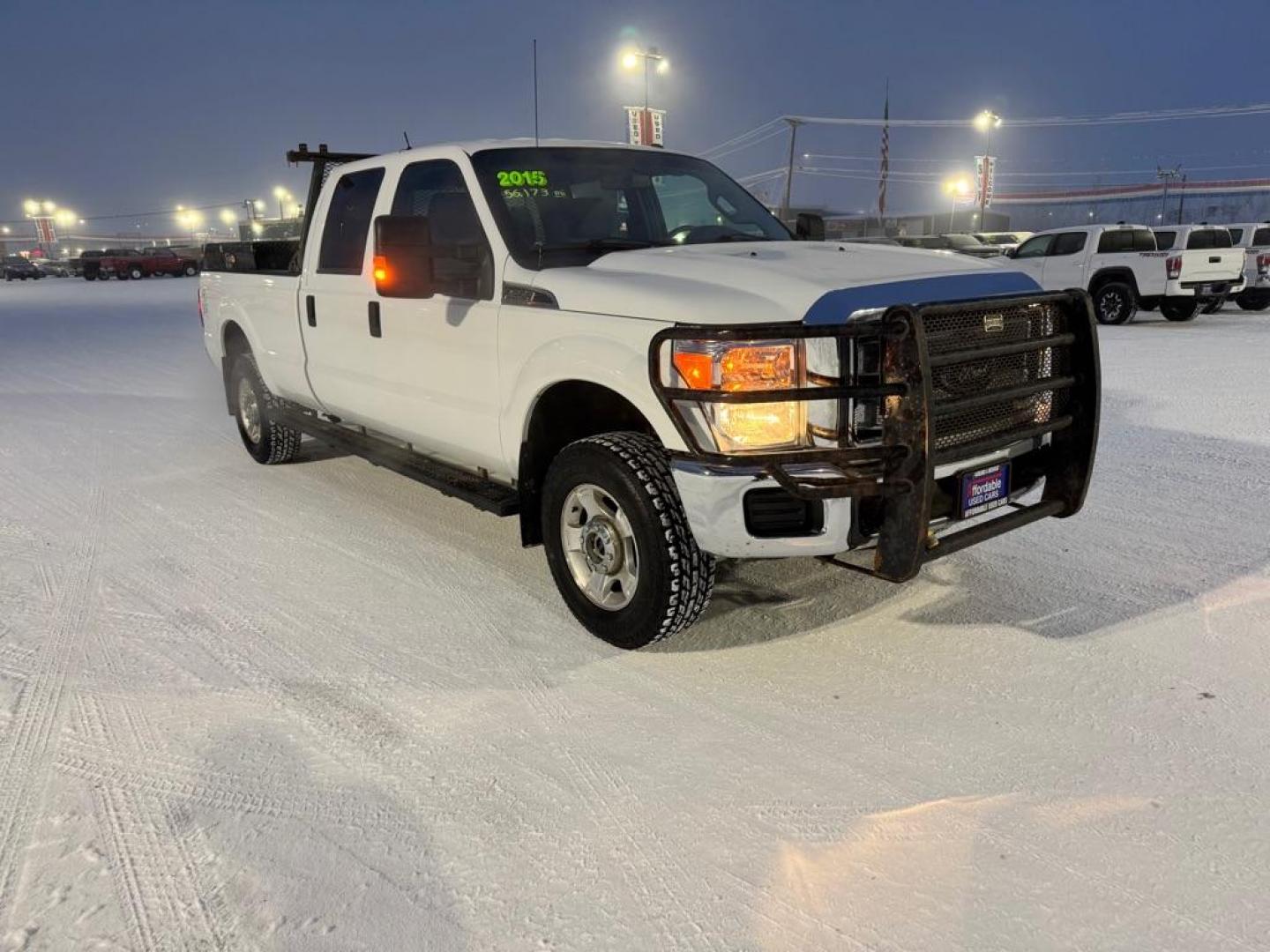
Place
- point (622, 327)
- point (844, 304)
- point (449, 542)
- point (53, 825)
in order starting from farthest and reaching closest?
point (449, 542) → point (622, 327) → point (844, 304) → point (53, 825)

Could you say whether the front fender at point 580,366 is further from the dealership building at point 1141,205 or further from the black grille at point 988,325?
the dealership building at point 1141,205

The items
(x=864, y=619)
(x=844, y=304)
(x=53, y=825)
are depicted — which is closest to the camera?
(x=53, y=825)

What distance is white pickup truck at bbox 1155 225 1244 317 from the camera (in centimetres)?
1499

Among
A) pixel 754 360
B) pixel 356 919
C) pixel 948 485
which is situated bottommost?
pixel 356 919

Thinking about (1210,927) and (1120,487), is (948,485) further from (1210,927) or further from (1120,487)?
(1120,487)

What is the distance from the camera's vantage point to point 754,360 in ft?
10.3

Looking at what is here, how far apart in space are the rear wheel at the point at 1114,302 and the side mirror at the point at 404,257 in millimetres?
14491

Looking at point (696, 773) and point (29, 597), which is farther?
point (29, 597)

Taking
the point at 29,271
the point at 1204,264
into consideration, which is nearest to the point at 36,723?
the point at 1204,264

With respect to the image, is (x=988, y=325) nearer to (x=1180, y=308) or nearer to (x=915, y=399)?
(x=915, y=399)

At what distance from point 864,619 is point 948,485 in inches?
30.8

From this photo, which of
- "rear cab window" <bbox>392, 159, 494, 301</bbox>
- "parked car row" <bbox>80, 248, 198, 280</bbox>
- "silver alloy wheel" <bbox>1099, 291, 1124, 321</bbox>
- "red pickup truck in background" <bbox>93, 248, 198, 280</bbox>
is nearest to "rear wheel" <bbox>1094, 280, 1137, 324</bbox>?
"silver alloy wheel" <bbox>1099, 291, 1124, 321</bbox>

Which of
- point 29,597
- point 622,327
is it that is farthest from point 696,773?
point 29,597

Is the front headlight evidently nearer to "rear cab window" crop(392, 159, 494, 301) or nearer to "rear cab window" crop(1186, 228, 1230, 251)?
"rear cab window" crop(392, 159, 494, 301)
